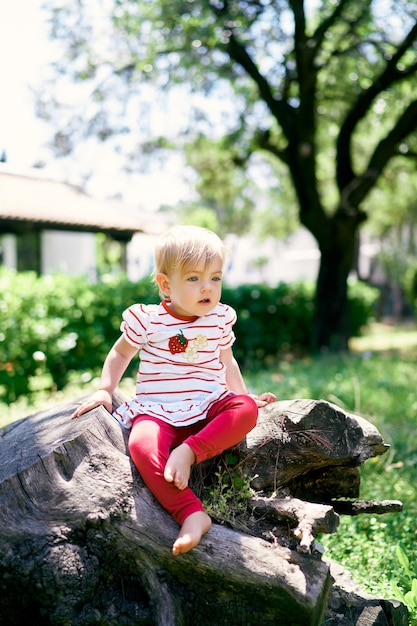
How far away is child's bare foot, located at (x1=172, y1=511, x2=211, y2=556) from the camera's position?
232 cm

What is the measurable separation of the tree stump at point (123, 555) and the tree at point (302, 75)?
833cm

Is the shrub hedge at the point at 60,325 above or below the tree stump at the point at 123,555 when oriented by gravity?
below

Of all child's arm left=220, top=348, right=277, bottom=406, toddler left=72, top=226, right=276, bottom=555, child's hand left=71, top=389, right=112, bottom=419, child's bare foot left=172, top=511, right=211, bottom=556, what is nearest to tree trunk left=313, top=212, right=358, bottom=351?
child's arm left=220, top=348, right=277, bottom=406

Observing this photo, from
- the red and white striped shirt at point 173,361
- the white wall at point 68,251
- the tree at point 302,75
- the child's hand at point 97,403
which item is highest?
the tree at point 302,75

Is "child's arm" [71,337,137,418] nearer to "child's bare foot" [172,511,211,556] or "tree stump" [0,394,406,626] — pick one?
"tree stump" [0,394,406,626]

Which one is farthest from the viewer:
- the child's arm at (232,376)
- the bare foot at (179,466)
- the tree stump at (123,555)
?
the child's arm at (232,376)

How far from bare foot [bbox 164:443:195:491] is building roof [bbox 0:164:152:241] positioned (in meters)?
12.8

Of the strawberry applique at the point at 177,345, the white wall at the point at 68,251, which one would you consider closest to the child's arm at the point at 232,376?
the strawberry applique at the point at 177,345

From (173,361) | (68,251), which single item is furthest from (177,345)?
(68,251)

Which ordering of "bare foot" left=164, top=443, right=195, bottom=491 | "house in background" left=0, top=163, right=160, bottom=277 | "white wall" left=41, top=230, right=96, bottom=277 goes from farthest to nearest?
"white wall" left=41, top=230, right=96, bottom=277 → "house in background" left=0, top=163, right=160, bottom=277 → "bare foot" left=164, top=443, right=195, bottom=491

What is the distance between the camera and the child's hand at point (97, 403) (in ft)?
9.34

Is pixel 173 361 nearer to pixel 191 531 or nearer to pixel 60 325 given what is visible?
pixel 191 531

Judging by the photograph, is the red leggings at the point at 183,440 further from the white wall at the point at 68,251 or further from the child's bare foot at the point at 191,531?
the white wall at the point at 68,251

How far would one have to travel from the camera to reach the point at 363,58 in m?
12.0
